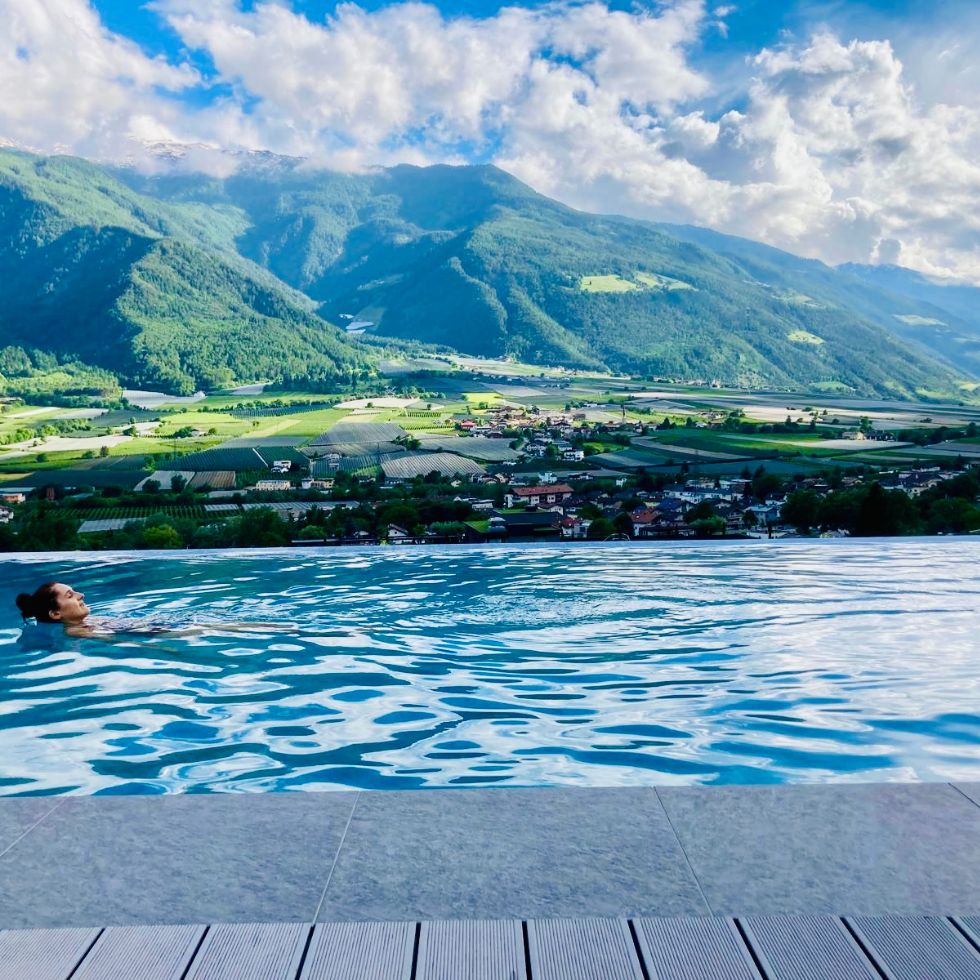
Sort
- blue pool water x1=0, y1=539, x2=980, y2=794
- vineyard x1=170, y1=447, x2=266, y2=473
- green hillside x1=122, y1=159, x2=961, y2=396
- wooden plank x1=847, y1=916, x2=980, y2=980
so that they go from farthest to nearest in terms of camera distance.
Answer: green hillside x1=122, y1=159, x2=961, y2=396, vineyard x1=170, y1=447, x2=266, y2=473, blue pool water x1=0, y1=539, x2=980, y2=794, wooden plank x1=847, y1=916, x2=980, y2=980

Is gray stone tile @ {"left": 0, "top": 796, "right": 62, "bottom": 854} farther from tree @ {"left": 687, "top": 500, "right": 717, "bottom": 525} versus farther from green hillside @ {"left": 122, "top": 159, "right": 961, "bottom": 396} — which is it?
green hillside @ {"left": 122, "top": 159, "right": 961, "bottom": 396}

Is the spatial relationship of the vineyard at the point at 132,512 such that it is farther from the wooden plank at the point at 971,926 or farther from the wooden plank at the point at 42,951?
the wooden plank at the point at 971,926

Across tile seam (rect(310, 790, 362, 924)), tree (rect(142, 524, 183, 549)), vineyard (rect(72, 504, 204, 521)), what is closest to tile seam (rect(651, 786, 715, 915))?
tile seam (rect(310, 790, 362, 924))

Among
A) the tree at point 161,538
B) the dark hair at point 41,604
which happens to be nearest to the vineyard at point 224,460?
the tree at point 161,538

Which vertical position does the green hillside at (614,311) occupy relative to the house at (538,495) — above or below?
above

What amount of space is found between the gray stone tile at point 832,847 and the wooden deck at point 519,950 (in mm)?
73

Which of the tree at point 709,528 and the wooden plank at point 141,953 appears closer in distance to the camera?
the wooden plank at point 141,953

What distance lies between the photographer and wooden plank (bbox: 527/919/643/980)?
1594mm

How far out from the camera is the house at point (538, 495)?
48.2 ft

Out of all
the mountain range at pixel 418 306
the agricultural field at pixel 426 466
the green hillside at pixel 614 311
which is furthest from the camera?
the green hillside at pixel 614 311

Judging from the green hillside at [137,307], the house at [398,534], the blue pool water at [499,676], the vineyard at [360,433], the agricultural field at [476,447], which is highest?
the green hillside at [137,307]

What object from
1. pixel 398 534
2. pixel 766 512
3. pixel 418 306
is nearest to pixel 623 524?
pixel 766 512

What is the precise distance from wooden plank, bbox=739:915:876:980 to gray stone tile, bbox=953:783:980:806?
0.79 m

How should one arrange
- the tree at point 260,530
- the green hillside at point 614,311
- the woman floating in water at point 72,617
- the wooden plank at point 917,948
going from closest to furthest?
the wooden plank at point 917,948 < the woman floating in water at point 72,617 < the tree at point 260,530 < the green hillside at point 614,311
